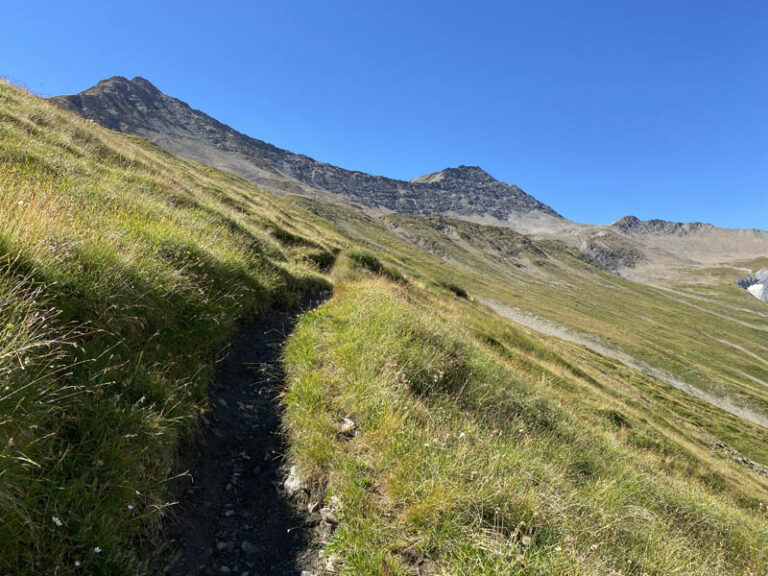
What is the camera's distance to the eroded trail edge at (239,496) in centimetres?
459

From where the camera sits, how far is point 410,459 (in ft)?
17.1

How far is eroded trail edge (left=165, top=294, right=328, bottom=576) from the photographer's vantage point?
4.59m

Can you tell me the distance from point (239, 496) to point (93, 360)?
114 inches

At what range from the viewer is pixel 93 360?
14.3 ft

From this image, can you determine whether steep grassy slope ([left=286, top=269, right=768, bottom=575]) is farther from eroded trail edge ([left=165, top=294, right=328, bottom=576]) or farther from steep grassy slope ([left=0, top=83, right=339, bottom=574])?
steep grassy slope ([left=0, top=83, right=339, bottom=574])

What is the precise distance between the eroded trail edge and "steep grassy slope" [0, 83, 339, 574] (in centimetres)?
60

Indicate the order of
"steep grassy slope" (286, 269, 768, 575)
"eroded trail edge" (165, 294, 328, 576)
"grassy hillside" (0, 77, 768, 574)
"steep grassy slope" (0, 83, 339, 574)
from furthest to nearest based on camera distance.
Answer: "eroded trail edge" (165, 294, 328, 576)
"steep grassy slope" (286, 269, 768, 575)
"grassy hillside" (0, 77, 768, 574)
"steep grassy slope" (0, 83, 339, 574)

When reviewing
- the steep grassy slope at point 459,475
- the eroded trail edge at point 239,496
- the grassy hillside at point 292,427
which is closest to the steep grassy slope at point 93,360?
the grassy hillside at point 292,427

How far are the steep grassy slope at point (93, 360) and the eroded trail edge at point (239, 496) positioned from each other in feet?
1.96

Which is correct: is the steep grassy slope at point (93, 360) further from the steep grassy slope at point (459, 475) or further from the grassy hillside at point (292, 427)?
the steep grassy slope at point (459, 475)

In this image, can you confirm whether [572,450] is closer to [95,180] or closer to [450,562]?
[450,562]

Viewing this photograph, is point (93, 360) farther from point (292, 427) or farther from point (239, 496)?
point (292, 427)

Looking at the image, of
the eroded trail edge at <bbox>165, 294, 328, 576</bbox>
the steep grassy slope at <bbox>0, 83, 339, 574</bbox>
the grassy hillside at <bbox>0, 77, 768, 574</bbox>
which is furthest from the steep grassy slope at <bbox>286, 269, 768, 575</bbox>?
the steep grassy slope at <bbox>0, 83, 339, 574</bbox>

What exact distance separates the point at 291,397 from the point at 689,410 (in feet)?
208
